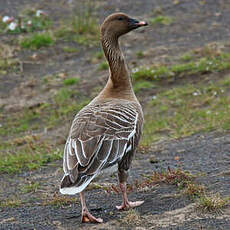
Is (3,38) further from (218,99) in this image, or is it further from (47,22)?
(218,99)

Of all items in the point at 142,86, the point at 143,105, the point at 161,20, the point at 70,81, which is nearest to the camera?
the point at 143,105

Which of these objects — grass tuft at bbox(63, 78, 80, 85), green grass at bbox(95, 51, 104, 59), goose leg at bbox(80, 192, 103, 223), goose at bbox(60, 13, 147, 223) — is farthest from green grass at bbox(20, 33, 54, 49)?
goose leg at bbox(80, 192, 103, 223)

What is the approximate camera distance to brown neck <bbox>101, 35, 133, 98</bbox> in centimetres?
635

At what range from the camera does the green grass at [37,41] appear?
14070 mm

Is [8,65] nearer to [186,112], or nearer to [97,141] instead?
[186,112]

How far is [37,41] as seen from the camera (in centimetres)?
1411

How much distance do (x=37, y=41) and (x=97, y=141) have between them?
9.36 m

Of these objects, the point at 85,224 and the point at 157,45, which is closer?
the point at 85,224

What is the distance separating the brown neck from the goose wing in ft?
1.62

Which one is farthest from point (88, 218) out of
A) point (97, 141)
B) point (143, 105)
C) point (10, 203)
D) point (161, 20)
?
point (161, 20)

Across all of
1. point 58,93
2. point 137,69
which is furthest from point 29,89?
point 137,69

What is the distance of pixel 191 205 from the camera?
5.35 m

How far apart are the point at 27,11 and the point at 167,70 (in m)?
5.59

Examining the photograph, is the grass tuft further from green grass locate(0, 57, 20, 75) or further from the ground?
green grass locate(0, 57, 20, 75)
